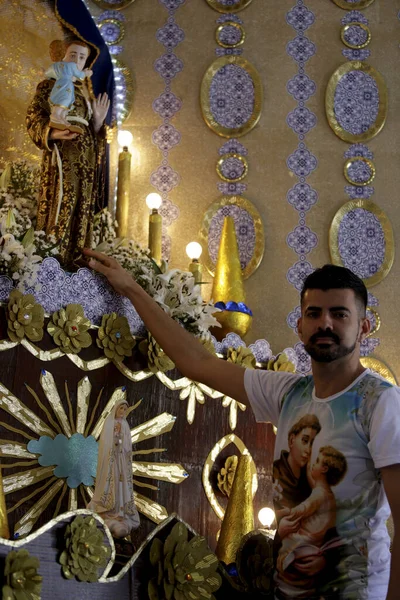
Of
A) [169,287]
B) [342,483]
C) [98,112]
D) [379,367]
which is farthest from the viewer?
[379,367]

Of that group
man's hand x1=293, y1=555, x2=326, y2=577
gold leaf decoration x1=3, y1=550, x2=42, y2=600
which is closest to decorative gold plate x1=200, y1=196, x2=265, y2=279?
man's hand x1=293, y1=555, x2=326, y2=577

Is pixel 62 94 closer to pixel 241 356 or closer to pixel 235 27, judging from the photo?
pixel 241 356

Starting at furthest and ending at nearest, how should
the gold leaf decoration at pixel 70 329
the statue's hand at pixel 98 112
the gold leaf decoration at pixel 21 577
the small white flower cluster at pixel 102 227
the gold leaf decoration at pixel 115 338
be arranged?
the small white flower cluster at pixel 102 227 → the statue's hand at pixel 98 112 → the gold leaf decoration at pixel 115 338 → the gold leaf decoration at pixel 70 329 → the gold leaf decoration at pixel 21 577

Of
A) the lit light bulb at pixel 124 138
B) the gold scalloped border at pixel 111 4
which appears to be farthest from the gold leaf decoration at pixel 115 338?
the gold scalloped border at pixel 111 4

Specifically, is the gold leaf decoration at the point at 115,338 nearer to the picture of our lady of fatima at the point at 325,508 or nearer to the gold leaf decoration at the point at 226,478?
the gold leaf decoration at the point at 226,478

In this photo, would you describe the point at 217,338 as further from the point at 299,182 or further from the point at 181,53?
the point at 181,53

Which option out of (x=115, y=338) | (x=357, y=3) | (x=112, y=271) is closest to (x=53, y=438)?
(x=115, y=338)

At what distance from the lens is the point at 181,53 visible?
4344mm

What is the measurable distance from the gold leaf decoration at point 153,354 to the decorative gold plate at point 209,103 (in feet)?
5.61

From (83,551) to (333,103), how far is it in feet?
9.50

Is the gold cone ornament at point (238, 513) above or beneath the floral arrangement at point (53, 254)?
beneath

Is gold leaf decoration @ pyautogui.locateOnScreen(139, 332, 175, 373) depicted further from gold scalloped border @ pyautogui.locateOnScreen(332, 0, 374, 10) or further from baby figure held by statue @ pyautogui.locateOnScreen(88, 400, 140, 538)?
gold scalloped border @ pyautogui.locateOnScreen(332, 0, 374, 10)

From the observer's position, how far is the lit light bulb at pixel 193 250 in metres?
3.79

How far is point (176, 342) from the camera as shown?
8.05 feet
